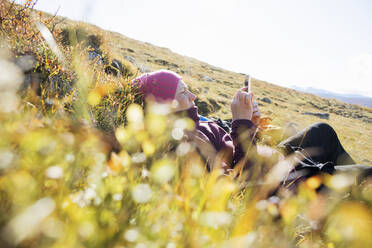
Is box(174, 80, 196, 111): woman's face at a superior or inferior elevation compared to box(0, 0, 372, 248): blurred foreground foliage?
superior

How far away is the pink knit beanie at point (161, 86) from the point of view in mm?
3115

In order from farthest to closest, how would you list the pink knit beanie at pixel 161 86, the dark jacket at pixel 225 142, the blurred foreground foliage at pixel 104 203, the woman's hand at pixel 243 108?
the woman's hand at pixel 243 108 → the pink knit beanie at pixel 161 86 → the dark jacket at pixel 225 142 → the blurred foreground foliage at pixel 104 203

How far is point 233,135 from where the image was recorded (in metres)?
3.26

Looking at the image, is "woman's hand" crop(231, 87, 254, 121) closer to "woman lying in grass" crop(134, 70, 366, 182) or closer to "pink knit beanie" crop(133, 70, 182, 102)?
"woman lying in grass" crop(134, 70, 366, 182)

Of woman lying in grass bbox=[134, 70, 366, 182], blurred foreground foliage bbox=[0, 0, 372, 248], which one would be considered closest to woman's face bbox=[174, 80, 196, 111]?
woman lying in grass bbox=[134, 70, 366, 182]

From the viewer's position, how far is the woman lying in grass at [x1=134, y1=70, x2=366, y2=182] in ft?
9.24

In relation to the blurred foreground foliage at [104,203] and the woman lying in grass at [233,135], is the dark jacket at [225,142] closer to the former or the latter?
the woman lying in grass at [233,135]

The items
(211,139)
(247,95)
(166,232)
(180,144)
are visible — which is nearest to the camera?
(166,232)

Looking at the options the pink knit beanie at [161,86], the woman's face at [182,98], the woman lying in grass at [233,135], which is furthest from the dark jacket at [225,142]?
the pink knit beanie at [161,86]

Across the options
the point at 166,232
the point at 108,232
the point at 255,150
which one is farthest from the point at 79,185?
the point at 255,150

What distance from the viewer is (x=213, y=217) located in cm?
95

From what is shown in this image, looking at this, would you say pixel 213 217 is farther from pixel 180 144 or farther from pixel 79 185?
pixel 180 144

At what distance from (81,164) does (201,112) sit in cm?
702

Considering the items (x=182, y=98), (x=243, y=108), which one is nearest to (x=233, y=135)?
(x=243, y=108)
